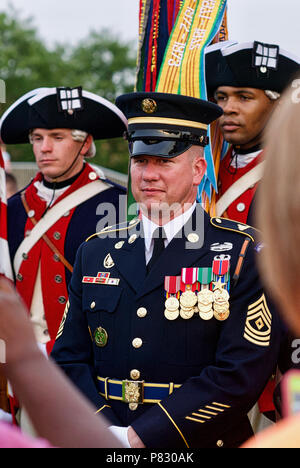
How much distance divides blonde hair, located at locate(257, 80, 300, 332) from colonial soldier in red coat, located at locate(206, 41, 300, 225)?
2810 mm

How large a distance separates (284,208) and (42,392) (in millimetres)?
527

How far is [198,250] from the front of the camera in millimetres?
3137

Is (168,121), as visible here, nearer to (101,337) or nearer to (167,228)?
(167,228)

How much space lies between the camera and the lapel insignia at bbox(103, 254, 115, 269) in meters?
3.26

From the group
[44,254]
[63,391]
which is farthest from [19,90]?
[63,391]

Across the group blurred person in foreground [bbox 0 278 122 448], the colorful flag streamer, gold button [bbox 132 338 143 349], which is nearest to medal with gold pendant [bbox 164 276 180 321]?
gold button [bbox 132 338 143 349]

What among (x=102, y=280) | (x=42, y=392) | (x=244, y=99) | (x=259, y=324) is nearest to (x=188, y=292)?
(x=259, y=324)

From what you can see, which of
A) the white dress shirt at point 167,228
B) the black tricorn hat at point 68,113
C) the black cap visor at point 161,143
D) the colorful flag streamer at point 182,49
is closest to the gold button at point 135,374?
the white dress shirt at point 167,228

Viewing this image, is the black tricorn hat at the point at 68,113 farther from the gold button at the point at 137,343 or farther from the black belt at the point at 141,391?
the black belt at the point at 141,391

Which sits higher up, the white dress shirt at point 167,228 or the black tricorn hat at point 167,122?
the black tricorn hat at point 167,122

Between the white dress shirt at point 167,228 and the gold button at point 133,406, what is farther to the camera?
the white dress shirt at point 167,228

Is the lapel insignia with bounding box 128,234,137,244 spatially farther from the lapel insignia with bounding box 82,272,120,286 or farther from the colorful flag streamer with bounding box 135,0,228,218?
the colorful flag streamer with bounding box 135,0,228,218

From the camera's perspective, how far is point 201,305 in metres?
2.96

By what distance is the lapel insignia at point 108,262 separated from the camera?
3.26 metres
